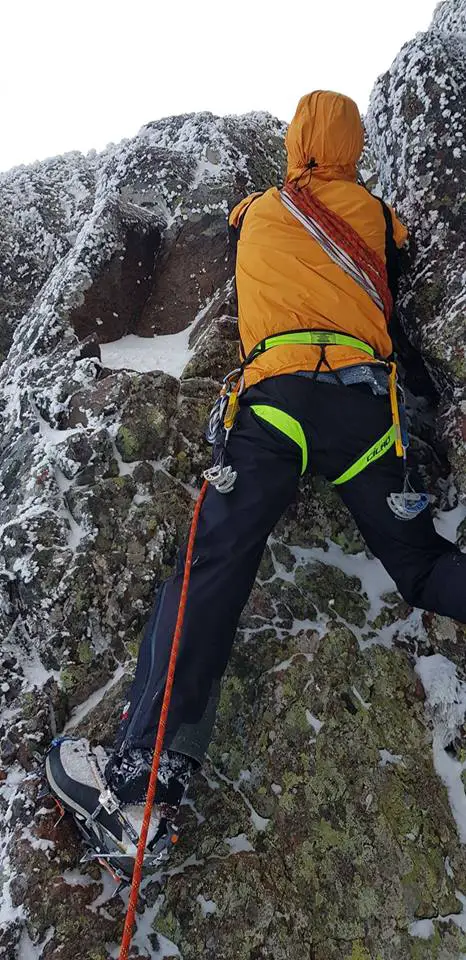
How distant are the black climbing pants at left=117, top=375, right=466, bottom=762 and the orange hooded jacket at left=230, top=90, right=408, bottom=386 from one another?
1.04 ft

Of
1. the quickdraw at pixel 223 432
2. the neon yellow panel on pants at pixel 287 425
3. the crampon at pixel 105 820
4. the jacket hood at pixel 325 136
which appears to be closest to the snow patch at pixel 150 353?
the quickdraw at pixel 223 432

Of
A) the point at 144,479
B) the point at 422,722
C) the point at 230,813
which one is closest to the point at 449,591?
the point at 422,722

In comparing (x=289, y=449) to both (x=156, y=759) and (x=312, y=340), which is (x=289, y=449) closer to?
(x=312, y=340)

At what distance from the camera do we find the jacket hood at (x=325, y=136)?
4.50m

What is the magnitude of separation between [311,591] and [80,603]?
5.39 ft


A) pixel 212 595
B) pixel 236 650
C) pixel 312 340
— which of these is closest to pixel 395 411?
pixel 312 340

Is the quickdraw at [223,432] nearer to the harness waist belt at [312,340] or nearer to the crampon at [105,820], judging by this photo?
the harness waist belt at [312,340]

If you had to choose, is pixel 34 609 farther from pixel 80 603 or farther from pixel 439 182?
pixel 439 182

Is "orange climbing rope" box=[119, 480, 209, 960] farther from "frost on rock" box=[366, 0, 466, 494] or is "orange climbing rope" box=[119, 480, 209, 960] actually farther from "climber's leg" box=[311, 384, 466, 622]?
"frost on rock" box=[366, 0, 466, 494]

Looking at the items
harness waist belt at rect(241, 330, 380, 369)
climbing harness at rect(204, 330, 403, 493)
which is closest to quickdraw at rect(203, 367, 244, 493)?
climbing harness at rect(204, 330, 403, 493)

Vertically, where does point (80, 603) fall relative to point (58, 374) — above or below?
below

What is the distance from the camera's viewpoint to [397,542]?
3.93 meters

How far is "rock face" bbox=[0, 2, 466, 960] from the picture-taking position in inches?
129

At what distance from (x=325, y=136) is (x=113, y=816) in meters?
4.66
